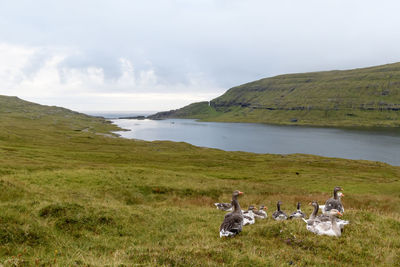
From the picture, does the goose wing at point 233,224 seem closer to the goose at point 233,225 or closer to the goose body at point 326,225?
the goose at point 233,225

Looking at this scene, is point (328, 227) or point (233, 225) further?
point (233, 225)

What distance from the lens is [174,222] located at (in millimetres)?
18750

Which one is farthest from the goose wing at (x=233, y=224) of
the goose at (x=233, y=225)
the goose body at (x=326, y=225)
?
the goose body at (x=326, y=225)

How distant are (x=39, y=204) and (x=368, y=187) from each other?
166 feet

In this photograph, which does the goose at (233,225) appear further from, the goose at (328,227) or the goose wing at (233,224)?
the goose at (328,227)

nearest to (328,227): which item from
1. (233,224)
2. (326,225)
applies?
(326,225)

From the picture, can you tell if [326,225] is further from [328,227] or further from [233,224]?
[233,224]

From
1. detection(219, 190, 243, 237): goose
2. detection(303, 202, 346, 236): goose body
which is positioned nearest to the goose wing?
detection(219, 190, 243, 237): goose

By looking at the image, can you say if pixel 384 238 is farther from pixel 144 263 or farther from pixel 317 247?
pixel 144 263

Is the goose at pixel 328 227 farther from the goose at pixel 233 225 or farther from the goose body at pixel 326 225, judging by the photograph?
the goose at pixel 233 225

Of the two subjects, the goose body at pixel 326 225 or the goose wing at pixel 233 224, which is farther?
the goose wing at pixel 233 224

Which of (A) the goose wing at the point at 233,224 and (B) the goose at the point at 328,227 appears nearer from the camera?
(B) the goose at the point at 328,227

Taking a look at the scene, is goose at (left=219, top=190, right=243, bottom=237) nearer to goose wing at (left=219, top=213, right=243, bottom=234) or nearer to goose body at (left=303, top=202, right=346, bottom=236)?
goose wing at (left=219, top=213, right=243, bottom=234)

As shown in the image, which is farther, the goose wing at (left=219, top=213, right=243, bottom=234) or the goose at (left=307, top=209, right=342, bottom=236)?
the goose wing at (left=219, top=213, right=243, bottom=234)
